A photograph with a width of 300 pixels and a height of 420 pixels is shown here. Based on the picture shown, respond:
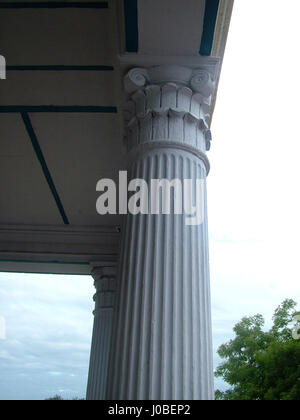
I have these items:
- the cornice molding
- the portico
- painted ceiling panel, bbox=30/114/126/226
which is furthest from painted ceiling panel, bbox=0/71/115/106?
the cornice molding

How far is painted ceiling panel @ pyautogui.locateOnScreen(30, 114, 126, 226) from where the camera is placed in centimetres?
855

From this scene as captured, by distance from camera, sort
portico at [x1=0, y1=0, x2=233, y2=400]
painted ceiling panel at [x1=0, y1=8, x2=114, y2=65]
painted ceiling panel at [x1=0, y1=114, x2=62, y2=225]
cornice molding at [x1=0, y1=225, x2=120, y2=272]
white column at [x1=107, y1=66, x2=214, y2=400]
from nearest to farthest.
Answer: white column at [x1=107, y1=66, x2=214, y2=400] < portico at [x1=0, y1=0, x2=233, y2=400] < painted ceiling panel at [x1=0, y1=8, x2=114, y2=65] < painted ceiling panel at [x1=0, y1=114, x2=62, y2=225] < cornice molding at [x1=0, y1=225, x2=120, y2=272]

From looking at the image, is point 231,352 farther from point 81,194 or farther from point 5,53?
point 5,53

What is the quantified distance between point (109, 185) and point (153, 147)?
523 cm

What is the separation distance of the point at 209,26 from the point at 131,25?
3.48 feet

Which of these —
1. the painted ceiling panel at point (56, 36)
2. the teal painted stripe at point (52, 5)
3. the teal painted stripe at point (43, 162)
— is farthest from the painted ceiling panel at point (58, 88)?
the teal painted stripe at point (52, 5)

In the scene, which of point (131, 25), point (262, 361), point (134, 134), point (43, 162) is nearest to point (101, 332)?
point (43, 162)

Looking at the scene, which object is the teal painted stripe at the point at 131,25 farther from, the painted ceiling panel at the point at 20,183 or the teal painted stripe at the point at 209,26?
the painted ceiling panel at the point at 20,183

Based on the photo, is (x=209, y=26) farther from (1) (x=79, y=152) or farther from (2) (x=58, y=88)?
(1) (x=79, y=152)

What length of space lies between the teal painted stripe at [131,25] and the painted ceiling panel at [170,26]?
54 millimetres

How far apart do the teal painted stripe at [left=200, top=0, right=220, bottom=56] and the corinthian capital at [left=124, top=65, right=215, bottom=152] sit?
30 centimetres

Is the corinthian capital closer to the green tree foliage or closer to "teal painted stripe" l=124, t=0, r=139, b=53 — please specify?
"teal painted stripe" l=124, t=0, r=139, b=53

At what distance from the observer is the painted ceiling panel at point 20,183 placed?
8.92m
